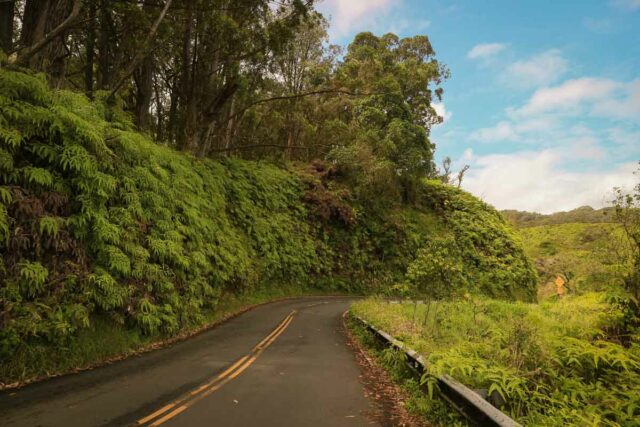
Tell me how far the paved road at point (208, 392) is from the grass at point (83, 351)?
1.34 ft

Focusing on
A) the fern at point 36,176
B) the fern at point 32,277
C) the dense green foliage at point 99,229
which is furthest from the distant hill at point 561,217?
the fern at point 32,277

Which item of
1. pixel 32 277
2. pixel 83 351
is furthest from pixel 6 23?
pixel 83 351

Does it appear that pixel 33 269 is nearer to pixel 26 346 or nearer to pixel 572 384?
pixel 26 346

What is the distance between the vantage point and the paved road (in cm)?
552

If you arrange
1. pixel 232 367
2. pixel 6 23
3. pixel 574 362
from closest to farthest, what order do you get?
1. pixel 574 362
2. pixel 232 367
3. pixel 6 23

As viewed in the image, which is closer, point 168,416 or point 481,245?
point 168,416

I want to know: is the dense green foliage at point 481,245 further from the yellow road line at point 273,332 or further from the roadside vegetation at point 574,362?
the roadside vegetation at point 574,362

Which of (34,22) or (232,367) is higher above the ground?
(34,22)

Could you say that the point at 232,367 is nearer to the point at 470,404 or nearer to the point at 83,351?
the point at 83,351

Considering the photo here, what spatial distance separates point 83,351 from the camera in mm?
8250

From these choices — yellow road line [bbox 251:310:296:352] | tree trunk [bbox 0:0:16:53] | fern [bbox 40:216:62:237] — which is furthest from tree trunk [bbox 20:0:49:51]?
yellow road line [bbox 251:310:296:352]

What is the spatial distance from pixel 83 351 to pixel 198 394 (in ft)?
10.3

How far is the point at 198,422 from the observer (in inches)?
212

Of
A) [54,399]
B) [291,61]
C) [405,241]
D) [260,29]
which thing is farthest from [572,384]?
[291,61]
